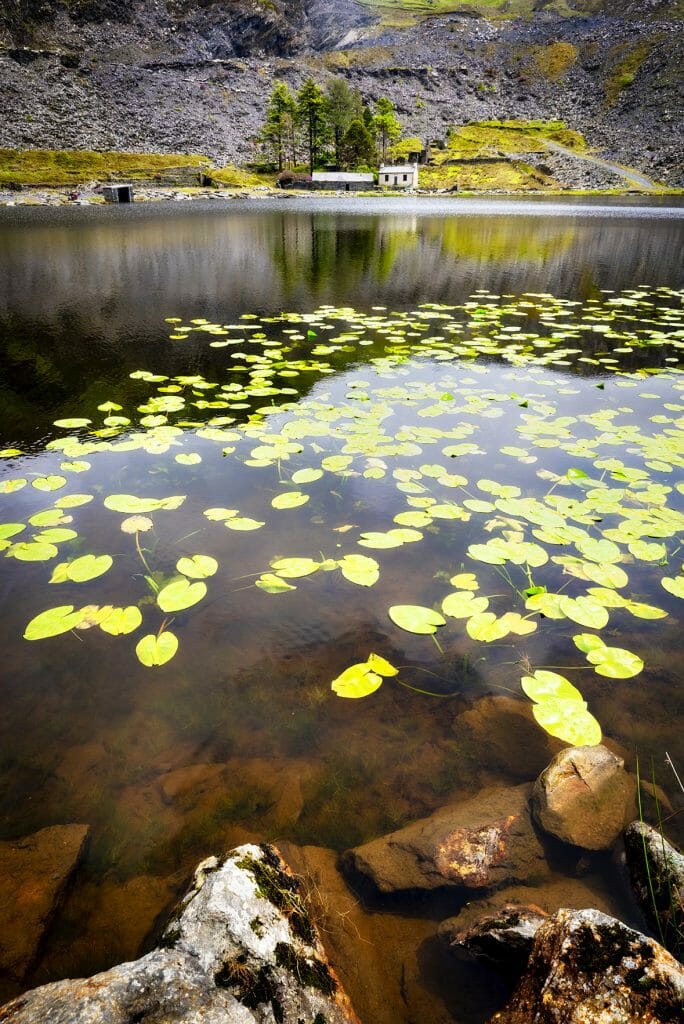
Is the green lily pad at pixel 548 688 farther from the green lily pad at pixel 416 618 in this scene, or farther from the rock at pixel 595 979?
the rock at pixel 595 979

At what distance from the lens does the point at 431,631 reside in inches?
97.4

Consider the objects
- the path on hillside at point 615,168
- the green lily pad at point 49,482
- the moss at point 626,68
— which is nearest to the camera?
the green lily pad at point 49,482

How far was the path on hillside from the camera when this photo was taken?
76438 millimetres

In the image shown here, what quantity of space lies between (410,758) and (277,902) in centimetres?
81

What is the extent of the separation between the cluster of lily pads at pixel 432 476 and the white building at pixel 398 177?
8408 cm

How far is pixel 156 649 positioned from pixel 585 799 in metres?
1.89

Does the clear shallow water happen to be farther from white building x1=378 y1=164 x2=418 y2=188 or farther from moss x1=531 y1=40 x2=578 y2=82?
moss x1=531 y1=40 x2=578 y2=82

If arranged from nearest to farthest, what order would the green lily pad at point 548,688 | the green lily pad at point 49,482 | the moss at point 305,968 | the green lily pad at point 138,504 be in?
1. the moss at point 305,968
2. the green lily pad at point 548,688
3. the green lily pad at point 138,504
4. the green lily pad at point 49,482

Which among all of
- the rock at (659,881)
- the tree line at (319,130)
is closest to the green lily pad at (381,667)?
the rock at (659,881)

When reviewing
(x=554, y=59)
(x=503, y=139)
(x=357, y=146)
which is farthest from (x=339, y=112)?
(x=554, y=59)

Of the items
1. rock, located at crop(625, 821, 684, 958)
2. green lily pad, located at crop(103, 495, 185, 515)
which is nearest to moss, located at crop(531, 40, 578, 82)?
green lily pad, located at crop(103, 495, 185, 515)

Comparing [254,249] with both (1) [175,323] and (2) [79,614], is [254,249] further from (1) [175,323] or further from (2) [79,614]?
(2) [79,614]

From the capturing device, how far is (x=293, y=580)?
285cm

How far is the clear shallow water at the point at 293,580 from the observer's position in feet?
6.22
